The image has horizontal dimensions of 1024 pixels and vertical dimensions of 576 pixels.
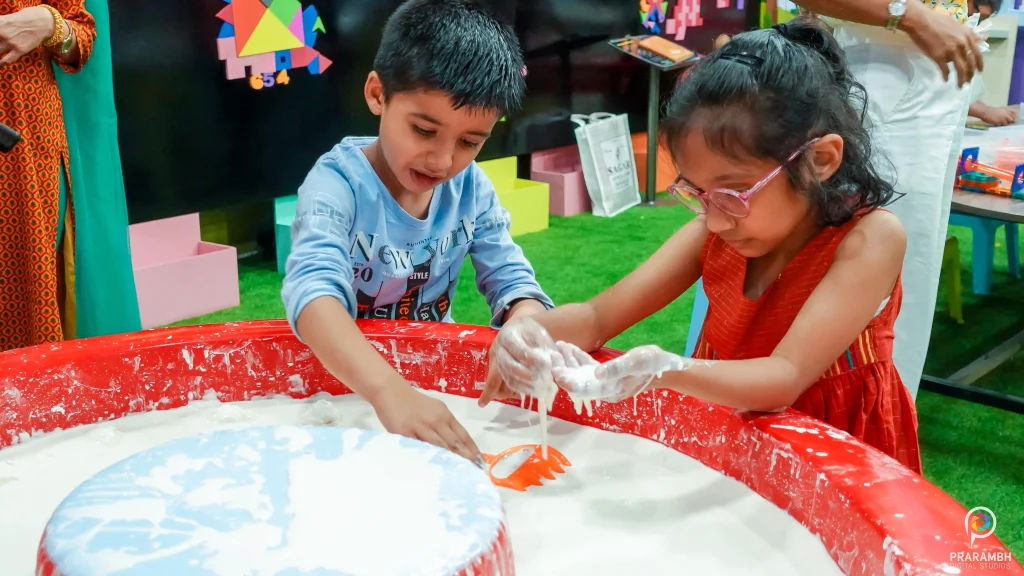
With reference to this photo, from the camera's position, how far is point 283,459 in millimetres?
1029

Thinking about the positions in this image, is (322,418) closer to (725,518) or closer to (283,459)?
(283,459)

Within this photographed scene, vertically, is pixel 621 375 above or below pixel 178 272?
above

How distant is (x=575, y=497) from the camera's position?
121 cm

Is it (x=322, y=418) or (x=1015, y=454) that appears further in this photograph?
(x=1015, y=454)

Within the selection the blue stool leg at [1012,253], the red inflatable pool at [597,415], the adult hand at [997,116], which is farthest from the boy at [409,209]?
the blue stool leg at [1012,253]

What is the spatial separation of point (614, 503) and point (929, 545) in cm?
40

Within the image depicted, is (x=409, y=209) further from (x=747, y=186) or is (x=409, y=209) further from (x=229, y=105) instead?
(x=229, y=105)

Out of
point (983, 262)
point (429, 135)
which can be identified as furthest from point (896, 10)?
point (983, 262)

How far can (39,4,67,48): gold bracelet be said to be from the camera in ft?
5.86

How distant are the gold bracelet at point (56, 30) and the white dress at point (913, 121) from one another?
1.46 m

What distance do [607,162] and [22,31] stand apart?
3086 mm

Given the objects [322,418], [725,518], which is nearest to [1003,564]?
[725,518]

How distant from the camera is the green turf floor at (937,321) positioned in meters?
2.01

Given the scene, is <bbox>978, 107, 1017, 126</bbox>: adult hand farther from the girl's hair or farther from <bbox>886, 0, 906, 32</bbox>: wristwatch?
the girl's hair
